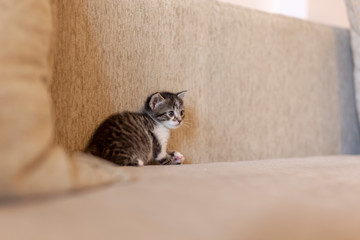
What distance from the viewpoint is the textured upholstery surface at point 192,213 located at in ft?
1.61

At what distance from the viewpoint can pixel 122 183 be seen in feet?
2.33

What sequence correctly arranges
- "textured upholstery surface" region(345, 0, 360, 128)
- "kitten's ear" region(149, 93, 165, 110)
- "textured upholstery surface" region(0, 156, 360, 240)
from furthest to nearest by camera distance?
"textured upholstery surface" region(345, 0, 360, 128)
"kitten's ear" region(149, 93, 165, 110)
"textured upholstery surface" region(0, 156, 360, 240)

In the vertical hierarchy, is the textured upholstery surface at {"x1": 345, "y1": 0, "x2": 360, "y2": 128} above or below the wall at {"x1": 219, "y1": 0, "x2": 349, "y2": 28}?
below

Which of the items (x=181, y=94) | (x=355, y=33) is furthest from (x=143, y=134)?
(x=355, y=33)

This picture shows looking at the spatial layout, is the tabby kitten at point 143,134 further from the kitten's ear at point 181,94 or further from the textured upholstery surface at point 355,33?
the textured upholstery surface at point 355,33

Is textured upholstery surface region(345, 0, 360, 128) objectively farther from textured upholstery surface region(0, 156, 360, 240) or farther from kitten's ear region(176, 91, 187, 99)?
textured upholstery surface region(0, 156, 360, 240)

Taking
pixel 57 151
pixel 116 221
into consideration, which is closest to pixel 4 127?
pixel 57 151

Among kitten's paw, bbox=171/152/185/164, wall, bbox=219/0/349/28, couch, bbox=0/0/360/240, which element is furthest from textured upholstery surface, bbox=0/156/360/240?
wall, bbox=219/0/349/28

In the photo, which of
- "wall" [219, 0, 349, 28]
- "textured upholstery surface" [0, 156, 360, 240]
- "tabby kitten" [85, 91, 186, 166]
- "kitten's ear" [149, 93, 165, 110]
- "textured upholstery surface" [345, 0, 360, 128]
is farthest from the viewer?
"wall" [219, 0, 349, 28]

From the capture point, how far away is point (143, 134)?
1282mm

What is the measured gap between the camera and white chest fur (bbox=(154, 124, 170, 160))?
1.32 meters

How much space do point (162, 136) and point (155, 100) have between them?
0.13 m

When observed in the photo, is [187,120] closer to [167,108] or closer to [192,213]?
[167,108]

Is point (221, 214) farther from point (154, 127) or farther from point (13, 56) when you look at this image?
point (154, 127)
